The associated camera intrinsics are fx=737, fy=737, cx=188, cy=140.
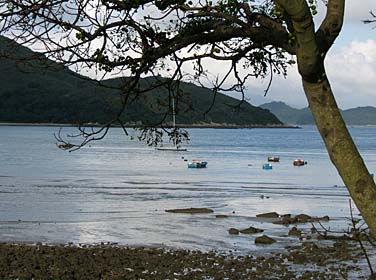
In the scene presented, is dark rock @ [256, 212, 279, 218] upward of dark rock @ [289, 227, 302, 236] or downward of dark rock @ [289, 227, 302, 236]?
downward

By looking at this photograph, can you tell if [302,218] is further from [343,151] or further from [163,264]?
[343,151]

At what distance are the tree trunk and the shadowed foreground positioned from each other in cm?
1067

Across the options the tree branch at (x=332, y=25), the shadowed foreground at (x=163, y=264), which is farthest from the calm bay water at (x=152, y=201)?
the tree branch at (x=332, y=25)

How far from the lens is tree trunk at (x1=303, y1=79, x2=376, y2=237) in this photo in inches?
206

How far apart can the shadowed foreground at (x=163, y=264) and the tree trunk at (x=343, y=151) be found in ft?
35.0

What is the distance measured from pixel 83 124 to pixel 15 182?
1641 inches

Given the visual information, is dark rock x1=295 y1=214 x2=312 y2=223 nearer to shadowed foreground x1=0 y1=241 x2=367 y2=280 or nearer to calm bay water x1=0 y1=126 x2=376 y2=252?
calm bay water x1=0 y1=126 x2=376 y2=252

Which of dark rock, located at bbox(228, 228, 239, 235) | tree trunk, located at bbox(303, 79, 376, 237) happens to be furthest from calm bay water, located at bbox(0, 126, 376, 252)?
tree trunk, located at bbox(303, 79, 376, 237)

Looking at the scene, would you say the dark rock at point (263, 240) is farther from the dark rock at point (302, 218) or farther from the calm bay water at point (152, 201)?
the dark rock at point (302, 218)

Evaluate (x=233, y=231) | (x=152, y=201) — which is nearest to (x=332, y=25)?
(x=233, y=231)

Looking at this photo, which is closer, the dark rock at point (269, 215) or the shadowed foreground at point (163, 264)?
the shadowed foreground at point (163, 264)

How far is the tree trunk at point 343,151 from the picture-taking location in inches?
206

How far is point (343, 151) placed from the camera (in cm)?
528

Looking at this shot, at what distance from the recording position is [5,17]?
243 inches
